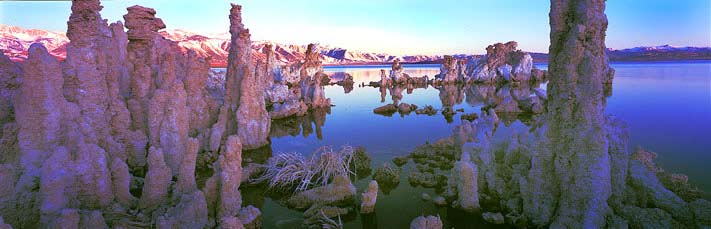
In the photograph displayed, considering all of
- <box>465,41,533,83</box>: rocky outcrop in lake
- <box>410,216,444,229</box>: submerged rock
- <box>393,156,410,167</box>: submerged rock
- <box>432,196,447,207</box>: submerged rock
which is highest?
<box>465,41,533,83</box>: rocky outcrop in lake

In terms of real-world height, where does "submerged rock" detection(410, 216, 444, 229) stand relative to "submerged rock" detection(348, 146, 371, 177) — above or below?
above

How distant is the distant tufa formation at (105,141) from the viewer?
7.62 m

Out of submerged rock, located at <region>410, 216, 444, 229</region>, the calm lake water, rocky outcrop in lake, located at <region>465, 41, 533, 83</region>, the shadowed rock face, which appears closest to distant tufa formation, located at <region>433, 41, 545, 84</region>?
rocky outcrop in lake, located at <region>465, 41, 533, 83</region>

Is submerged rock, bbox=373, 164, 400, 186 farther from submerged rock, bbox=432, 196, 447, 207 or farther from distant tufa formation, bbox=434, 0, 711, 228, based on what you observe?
distant tufa formation, bbox=434, 0, 711, 228

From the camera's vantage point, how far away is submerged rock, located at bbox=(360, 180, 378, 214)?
10305 millimetres

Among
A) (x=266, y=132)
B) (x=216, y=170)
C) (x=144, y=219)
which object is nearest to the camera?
(x=144, y=219)

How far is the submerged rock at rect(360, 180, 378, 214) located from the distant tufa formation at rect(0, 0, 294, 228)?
111 inches

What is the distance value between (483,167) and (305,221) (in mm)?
5133

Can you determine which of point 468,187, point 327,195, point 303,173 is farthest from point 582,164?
point 303,173

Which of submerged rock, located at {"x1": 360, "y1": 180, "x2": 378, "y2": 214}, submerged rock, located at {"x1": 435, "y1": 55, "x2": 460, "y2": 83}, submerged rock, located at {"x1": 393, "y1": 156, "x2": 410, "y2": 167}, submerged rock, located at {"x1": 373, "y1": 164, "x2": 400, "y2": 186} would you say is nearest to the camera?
submerged rock, located at {"x1": 360, "y1": 180, "x2": 378, "y2": 214}

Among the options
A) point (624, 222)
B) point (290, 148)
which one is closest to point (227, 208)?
point (624, 222)

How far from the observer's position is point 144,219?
→ 801 cm

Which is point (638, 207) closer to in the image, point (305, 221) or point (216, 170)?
point (305, 221)

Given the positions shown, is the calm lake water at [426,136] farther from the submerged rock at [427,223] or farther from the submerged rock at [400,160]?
the submerged rock at [427,223]
